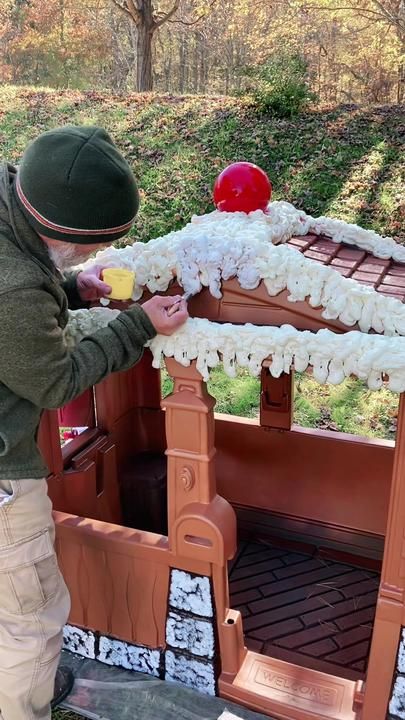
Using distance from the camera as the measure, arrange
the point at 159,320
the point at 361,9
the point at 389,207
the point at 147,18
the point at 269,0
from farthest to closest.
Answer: the point at 269,0
the point at 147,18
the point at 361,9
the point at 389,207
the point at 159,320

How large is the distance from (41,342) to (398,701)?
135 cm

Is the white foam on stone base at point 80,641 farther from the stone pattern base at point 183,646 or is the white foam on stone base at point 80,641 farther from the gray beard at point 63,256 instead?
the gray beard at point 63,256

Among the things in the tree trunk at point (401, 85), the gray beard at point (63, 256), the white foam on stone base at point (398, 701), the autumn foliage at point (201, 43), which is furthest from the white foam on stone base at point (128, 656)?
A: the tree trunk at point (401, 85)

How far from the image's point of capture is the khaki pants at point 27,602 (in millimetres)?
1704

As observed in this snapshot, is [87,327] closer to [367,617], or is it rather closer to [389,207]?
[367,617]

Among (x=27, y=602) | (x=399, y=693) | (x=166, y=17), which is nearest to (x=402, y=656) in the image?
(x=399, y=693)

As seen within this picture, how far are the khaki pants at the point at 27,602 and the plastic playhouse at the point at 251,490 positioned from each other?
0.99 feet

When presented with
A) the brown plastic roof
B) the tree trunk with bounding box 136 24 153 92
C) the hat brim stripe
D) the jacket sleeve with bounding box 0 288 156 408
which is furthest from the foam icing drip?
the tree trunk with bounding box 136 24 153 92

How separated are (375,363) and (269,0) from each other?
38.9 feet

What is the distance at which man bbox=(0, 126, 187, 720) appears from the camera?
1.46 metres

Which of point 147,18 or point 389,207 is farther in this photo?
point 147,18

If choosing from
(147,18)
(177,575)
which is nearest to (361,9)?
(147,18)

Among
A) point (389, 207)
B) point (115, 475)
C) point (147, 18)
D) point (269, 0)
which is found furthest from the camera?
point (269, 0)

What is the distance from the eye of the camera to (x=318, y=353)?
1.57m
